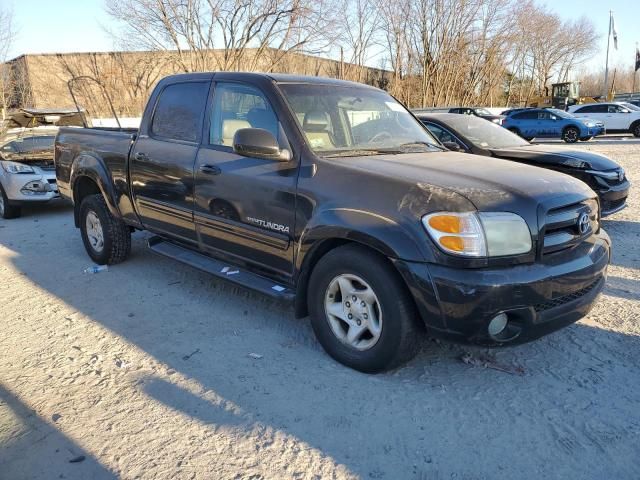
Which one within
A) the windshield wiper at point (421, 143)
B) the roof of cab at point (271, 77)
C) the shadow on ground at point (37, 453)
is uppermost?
the roof of cab at point (271, 77)

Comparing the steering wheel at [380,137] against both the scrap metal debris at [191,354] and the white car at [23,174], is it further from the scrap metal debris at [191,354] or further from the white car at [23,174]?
the white car at [23,174]

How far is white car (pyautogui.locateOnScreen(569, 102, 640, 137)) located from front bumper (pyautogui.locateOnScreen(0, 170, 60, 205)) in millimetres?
24083

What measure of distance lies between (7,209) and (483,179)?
27.2ft

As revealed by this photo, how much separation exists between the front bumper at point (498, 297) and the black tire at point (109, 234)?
12.2 ft

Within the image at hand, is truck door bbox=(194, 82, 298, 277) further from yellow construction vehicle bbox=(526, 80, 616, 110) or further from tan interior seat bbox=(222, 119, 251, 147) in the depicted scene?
yellow construction vehicle bbox=(526, 80, 616, 110)

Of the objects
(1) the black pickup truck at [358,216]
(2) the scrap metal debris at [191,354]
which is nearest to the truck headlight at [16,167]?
(1) the black pickup truck at [358,216]

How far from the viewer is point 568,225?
317 centimetres

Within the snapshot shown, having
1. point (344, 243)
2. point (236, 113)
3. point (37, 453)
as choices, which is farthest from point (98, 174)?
point (37, 453)

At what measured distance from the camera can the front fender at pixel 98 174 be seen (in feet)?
17.4

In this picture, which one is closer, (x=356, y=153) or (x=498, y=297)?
(x=498, y=297)

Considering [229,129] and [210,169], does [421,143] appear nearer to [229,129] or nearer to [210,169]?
[229,129]

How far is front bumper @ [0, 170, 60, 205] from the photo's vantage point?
8531 millimetres

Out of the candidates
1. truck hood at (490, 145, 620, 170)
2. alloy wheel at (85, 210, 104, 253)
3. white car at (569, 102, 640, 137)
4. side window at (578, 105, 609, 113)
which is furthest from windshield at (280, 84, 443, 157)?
side window at (578, 105, 609, 113)

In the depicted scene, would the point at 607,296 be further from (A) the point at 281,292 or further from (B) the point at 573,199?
(A) the point at 281,292
